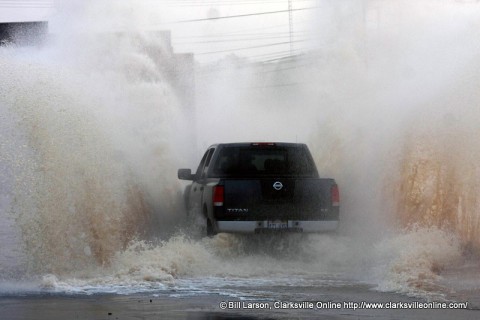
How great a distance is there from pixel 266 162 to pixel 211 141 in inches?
429

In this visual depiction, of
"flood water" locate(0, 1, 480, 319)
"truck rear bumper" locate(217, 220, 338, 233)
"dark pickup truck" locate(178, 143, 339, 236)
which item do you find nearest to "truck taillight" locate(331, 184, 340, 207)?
"dark pickup truck" locate(178, 143, 339, 236)

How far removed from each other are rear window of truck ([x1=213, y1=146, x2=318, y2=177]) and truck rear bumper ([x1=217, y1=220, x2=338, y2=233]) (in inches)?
56.2

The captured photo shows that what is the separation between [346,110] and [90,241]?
1001 centimetres

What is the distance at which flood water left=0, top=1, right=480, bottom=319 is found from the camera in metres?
14.5

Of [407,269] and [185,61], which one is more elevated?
[185,61]

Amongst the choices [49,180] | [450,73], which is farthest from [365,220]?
[49,180]

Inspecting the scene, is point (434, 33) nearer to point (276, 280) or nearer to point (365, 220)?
point (365, 220)

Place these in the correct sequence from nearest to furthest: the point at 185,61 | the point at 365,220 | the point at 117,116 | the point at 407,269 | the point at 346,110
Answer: the point at 407,269, the point at 365,220, the point at 117,116, the point at 346,110, the point at 185,61

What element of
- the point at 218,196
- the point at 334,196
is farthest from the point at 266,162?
the point at 218,196

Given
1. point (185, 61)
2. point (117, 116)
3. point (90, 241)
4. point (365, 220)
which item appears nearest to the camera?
point (90, 241)

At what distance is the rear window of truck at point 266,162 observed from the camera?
18297 millimetres

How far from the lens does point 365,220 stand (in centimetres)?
2072

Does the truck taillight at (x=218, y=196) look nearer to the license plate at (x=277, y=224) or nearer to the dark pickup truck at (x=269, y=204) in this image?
the dark pickup truck at (x=269, y=204)

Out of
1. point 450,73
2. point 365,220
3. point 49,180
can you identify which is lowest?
point 365,220
